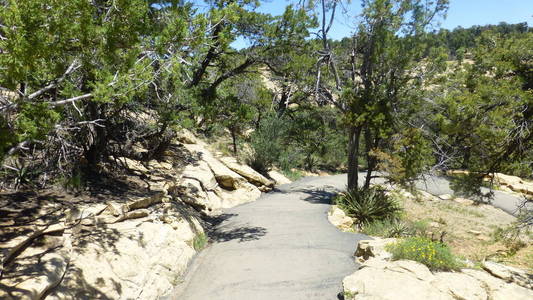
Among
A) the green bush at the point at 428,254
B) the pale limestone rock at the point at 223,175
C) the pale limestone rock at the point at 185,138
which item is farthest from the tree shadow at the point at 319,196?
the green bush at the point at 428,254

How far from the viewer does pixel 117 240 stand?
6.20 m

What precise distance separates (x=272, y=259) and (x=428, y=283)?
3.15 meters

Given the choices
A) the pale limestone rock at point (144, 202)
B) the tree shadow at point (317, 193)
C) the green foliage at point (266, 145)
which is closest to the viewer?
the pale limestone rock at point (144, 202)

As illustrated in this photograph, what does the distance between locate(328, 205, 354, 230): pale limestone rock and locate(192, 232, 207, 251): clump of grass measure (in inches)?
147

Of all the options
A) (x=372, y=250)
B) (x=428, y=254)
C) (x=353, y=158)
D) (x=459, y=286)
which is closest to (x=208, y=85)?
(x=353, y=158)

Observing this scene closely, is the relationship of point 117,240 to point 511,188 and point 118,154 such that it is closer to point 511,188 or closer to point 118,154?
point 118,154

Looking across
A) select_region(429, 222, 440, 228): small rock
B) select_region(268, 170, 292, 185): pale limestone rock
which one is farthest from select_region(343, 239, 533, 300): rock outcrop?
select_region(268, 170, 292, 185): pale limestone rock

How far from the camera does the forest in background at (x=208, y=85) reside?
4.23m

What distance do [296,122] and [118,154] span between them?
17206mm

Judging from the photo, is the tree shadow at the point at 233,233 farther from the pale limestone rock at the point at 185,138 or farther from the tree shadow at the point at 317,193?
the pale limestone rock at the point at 185,138

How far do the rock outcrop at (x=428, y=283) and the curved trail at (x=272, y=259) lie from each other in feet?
2.37

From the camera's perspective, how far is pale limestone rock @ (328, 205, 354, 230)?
1015cm

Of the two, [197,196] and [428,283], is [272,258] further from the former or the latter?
[197,196]

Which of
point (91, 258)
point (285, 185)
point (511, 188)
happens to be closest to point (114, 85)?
point (91, 258)
